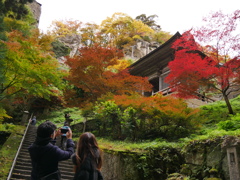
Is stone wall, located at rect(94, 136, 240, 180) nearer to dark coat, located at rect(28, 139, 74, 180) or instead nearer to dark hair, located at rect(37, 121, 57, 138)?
dark coat, located at rect(28, 139, 74, 180)

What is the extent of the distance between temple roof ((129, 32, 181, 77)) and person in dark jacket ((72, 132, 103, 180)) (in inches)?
539

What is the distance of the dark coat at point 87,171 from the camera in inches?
107

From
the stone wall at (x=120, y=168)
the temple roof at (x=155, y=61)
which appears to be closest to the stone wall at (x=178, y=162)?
the stone wall at (x=120, y=168)

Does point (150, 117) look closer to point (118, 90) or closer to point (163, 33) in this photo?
point (118, 90)

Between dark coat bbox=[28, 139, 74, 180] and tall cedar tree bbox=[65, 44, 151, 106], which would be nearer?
dark coat bbox=[28, 139, 74, 180]

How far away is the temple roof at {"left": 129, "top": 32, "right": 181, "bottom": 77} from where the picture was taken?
55.3 ft

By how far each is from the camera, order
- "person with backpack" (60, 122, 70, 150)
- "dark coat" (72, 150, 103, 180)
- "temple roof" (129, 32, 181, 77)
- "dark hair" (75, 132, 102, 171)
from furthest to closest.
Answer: "temple roof" (129, 32, 181, 77) → "person with backpack" (60, 122, 70, 150) → "dark hair" (75, 132, 102, 171) → "dark coat" (72, 150, 103, 180)

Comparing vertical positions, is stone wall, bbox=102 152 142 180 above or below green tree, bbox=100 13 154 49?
below

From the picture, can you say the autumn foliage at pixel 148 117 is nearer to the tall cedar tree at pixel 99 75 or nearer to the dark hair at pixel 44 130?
the tall cedar tree at pixel 99 75

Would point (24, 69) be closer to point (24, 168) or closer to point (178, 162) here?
point (24, 168)

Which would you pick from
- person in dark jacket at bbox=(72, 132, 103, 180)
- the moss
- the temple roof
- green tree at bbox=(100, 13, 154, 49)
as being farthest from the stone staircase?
green tree at bbox=(100, 13, 154, 49)

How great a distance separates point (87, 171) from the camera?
2758 mm

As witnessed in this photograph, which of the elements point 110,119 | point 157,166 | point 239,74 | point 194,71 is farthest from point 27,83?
point 239,74

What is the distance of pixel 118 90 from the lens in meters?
15.3
